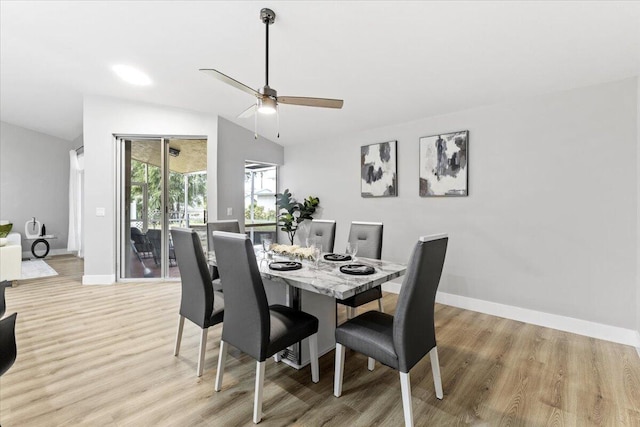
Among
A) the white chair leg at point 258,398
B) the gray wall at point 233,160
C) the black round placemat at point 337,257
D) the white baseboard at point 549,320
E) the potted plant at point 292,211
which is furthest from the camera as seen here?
the potted plant at point 292,211

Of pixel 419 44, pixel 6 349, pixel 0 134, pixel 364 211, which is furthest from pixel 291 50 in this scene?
pixel 0 134

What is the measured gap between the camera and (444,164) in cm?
388

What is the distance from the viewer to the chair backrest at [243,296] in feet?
5.94

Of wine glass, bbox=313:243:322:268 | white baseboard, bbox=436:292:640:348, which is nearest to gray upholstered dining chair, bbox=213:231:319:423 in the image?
wine glass, bbox=313:243:322:268

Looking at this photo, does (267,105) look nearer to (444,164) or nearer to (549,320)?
(444,164)

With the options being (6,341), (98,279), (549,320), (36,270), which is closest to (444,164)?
(549,320)

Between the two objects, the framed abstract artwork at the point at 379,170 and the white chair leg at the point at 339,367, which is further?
the framed abstract artwork at the point at 379,170

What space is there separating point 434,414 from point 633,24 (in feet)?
9.65

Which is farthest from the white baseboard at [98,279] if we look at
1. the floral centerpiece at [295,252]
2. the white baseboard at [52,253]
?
the white baseboard at [52,253]

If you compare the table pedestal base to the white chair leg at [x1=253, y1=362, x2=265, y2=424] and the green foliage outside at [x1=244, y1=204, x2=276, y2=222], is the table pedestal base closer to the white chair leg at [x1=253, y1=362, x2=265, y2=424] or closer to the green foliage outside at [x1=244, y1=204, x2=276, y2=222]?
the white chair leg at [x1=253, y1=362, x2=265, y2=424]

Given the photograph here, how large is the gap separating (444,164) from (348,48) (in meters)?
1.88

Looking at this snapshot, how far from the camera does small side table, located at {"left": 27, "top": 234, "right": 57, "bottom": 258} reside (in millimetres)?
6986

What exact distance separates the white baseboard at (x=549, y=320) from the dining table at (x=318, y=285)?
1.75 metres

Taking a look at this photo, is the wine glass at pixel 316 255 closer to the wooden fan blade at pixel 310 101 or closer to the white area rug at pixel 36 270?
the wooden fan blade at pixel 310 101
